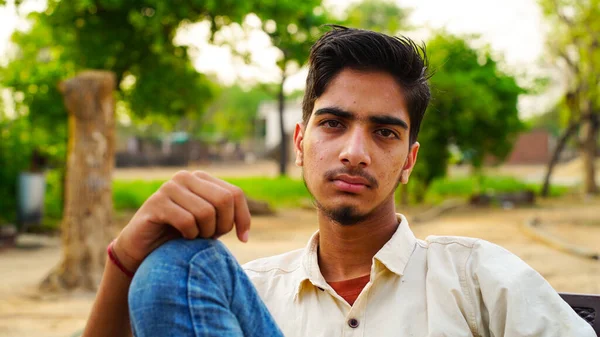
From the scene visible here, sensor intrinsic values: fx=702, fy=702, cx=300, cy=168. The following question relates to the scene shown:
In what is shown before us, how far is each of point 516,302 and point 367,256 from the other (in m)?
0.53

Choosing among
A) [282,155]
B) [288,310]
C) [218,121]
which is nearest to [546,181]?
[282,155]

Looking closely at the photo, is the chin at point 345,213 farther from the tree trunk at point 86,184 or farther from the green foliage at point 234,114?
the green foliage at point 234,114

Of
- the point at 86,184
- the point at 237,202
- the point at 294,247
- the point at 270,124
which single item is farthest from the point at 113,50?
the point at 270,124

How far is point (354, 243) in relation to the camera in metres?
2.09

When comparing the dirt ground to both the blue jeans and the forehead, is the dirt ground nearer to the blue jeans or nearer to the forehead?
the forehead

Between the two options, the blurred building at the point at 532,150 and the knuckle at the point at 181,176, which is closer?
the knuckle at the point at 181,176

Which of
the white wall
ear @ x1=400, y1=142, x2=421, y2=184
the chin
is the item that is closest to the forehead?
ear @ x1=400, y1=142, x2=421, y2=184

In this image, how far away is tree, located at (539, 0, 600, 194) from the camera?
23469mm

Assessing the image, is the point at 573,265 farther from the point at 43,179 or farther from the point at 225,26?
the point at 43,179

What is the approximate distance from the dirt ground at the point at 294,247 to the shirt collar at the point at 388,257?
448 cm

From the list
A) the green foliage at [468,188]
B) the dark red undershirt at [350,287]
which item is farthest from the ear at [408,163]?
the green foliage at [468,188]

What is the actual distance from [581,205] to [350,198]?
821 inches

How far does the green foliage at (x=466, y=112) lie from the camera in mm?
18297

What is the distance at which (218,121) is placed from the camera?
2419 inches
